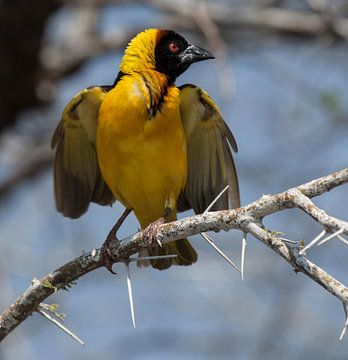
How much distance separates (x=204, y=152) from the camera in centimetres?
485

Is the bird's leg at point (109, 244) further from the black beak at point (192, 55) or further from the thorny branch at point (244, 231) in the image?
the black beak at point (192, 55)

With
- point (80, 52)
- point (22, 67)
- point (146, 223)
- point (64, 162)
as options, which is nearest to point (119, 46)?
point (80, 52)

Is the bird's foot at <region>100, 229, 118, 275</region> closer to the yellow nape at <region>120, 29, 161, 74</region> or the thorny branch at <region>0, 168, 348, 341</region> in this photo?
the thorny branch at <region>0, 168, 348, 341</region>

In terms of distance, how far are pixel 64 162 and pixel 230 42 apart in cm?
331

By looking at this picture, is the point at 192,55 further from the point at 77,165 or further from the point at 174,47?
the point at 77,165

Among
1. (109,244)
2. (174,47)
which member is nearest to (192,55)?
(174,47)

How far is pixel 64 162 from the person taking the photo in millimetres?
5090

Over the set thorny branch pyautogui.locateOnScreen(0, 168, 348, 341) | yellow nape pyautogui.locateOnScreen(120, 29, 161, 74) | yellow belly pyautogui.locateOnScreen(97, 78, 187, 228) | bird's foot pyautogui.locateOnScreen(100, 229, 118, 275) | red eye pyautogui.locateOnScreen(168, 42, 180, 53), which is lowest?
thorny branch pyautogui.locateOnScreen(0, 168, 348, 341)

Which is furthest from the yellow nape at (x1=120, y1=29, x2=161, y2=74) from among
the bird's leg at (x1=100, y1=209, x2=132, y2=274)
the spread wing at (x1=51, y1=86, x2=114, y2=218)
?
the bird's leg at (x1=100, y1=209, x2=132, y2=274)

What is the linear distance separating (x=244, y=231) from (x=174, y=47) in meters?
2.38

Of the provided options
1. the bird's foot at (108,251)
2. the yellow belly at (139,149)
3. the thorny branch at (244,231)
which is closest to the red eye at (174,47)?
the yellow belly at (139,149)

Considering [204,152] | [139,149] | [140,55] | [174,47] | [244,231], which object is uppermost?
[174,47]

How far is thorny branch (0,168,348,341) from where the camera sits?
239 centimetres

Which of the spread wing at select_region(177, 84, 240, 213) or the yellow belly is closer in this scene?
the yellow belly
